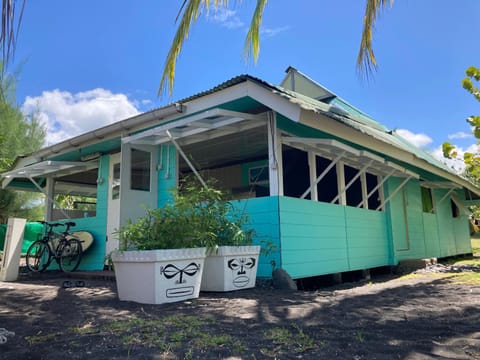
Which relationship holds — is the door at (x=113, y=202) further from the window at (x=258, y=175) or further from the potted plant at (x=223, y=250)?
the window at (x=258, y=175)

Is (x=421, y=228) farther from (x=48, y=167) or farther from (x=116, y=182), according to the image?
(x=48, y=167)

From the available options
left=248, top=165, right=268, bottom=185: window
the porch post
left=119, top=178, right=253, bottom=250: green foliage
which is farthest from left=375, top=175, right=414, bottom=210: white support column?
the porch post

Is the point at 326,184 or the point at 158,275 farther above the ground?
the point at 326,184

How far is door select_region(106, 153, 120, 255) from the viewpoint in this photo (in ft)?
24.8

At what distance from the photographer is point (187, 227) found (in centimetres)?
455

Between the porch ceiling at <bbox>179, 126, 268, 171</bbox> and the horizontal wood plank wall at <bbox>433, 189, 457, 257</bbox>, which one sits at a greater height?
the porch ceiling at <bbox>179, 126, 268, 171</bbox>

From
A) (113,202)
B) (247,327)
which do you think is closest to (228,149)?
(113,202)

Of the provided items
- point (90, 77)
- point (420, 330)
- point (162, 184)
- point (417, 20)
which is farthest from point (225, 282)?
point (90, 77)

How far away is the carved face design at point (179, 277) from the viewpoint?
4.17m

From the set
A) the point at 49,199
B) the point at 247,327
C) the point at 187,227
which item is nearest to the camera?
the point at 247,327

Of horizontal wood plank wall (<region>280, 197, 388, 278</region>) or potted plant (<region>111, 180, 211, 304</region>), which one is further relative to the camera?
horizontal wood plank wall (<region>280, 197, 388, 278</region>)

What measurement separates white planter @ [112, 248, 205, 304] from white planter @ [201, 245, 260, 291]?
0.45 metres

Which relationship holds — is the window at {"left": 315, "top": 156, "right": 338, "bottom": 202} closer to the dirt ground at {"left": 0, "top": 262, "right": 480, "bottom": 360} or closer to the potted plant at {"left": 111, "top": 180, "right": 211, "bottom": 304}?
the dirt ground at {"left": 0, "top": 262, "right": 480, "bottom": 360}

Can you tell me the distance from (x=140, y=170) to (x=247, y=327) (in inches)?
198
